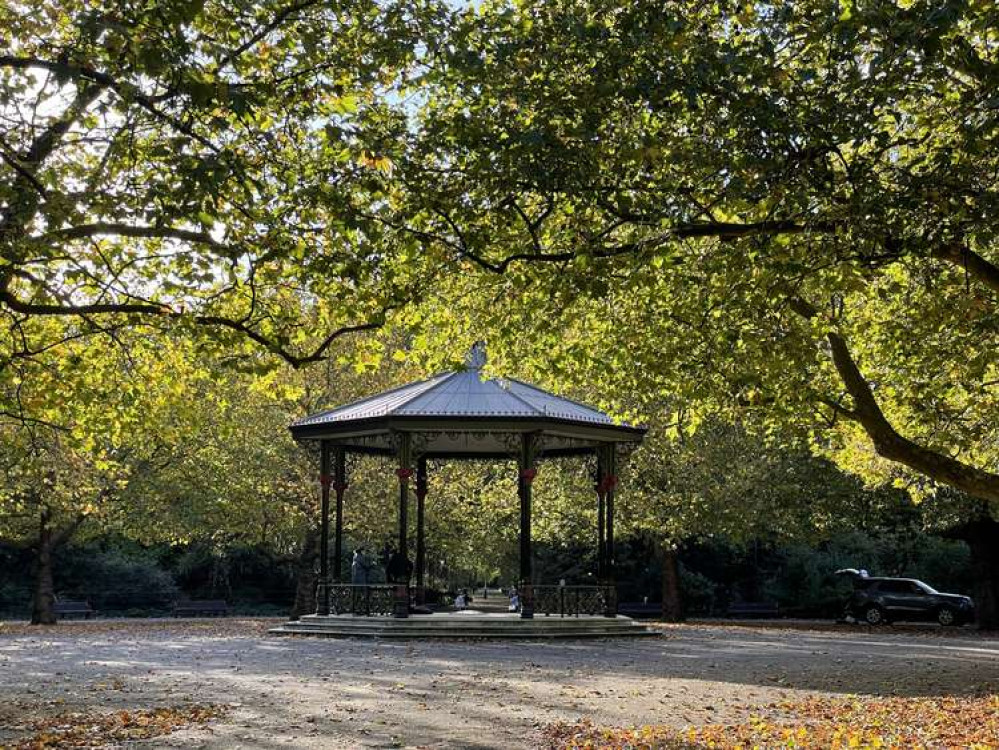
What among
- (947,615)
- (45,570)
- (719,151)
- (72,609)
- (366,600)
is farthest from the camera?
(72,609)

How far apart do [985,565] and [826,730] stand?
24.7 m

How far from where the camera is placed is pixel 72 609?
125 ft

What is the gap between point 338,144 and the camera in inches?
396

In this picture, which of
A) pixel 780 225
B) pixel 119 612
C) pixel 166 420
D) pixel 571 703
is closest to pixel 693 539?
pixel 119 612

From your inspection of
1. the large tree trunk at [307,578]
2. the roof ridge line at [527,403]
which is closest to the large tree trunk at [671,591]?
the large tree trunk at [307,578]

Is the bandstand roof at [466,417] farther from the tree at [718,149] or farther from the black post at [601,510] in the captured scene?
the tree at [718,149]

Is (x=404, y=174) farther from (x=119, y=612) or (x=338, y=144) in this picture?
(x=119, y=612)

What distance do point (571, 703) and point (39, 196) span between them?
745 cm

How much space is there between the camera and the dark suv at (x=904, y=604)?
116 feet

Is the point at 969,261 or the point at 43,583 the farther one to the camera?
the point at 43,583

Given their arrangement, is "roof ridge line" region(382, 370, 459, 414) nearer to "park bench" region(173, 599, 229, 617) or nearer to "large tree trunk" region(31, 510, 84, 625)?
"large tree trunk" region(31, 510, 84, 625)

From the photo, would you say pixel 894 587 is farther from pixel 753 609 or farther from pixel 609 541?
pixel 609 541

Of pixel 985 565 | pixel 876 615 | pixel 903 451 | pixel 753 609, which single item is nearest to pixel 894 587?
pixel 876 615

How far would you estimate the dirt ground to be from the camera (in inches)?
416
